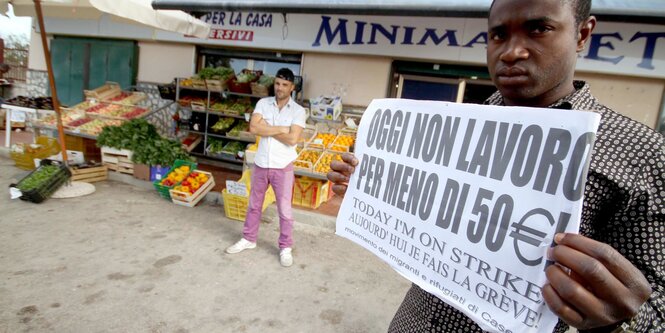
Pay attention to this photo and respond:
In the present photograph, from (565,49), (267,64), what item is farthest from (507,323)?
(267,64)

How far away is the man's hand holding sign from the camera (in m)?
0.74

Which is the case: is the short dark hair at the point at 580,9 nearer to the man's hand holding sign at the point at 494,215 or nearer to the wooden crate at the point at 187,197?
the man's hand holding sign at the point at 494,215

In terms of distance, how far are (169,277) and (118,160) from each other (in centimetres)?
426

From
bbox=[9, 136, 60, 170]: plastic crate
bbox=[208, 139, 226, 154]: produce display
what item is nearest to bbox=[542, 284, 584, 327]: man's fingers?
bbox=[208, 139, 226, 154]: produce display

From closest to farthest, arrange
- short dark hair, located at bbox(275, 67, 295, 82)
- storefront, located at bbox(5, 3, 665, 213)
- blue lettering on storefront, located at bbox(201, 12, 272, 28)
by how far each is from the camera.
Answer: short dark hair, located at bbox(275, 67, 295, 82) → storefront, located at bbox(5, 3, 665, 213) → blue lettering on storefront, located at bbox(201, 12, 272, 28)

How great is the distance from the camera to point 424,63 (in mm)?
6855

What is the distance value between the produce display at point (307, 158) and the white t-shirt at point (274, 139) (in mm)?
1407

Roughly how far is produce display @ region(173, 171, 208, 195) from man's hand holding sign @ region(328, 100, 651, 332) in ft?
15.9

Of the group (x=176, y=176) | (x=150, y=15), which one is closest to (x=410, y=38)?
(x=150, y=15)

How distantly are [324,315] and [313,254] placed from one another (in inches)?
49.8

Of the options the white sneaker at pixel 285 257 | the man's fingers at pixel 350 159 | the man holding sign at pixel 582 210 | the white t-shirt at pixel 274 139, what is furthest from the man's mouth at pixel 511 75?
the white sneaker at pixel 285 257

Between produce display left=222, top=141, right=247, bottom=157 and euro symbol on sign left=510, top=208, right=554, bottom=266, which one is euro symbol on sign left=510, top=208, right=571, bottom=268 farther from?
produce display left=222, top=141, right=247, bottom=157

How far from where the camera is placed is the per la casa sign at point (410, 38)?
5.42m

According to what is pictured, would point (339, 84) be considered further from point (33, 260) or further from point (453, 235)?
point (453, 235)
